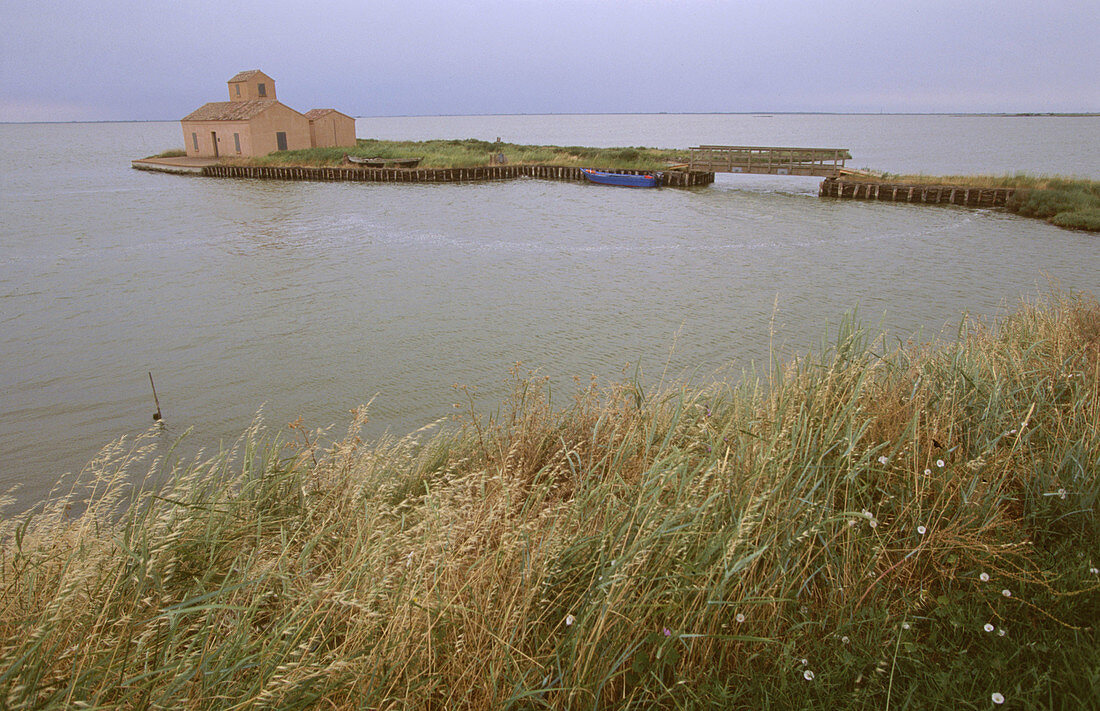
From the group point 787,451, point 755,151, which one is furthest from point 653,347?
point 755,151

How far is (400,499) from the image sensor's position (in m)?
4.70

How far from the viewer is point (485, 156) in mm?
51844

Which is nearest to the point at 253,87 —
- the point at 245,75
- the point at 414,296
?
the point at 245,75

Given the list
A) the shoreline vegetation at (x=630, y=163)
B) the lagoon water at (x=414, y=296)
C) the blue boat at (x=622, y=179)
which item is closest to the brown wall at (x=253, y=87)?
the shoreline vegetation at (x=630, y=163)

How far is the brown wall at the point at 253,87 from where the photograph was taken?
5328cm

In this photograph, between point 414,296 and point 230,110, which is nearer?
point 414,296

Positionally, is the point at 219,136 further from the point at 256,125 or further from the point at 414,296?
the point at 414,296

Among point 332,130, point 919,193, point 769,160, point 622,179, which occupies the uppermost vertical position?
point 332,130

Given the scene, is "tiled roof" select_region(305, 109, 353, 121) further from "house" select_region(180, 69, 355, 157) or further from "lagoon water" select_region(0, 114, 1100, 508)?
"lagoon water" select_region(0, 114, 1100, 508)

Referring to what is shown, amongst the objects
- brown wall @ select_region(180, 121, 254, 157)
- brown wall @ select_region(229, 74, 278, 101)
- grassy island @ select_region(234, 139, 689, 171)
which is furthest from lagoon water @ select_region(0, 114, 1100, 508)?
brown wall @ select_region(229, 74, 278, 101)

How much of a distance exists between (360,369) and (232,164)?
142 feet

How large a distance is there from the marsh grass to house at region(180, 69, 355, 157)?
1.76 meters

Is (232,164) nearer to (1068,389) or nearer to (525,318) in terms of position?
(525,318)

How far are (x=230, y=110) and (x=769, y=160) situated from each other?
41206 mm
